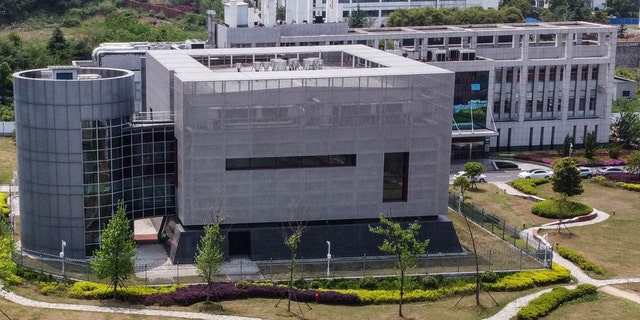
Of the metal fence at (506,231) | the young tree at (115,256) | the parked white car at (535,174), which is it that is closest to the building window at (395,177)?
the metal fence at (506,231)

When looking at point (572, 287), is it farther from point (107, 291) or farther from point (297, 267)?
point (107, 291)

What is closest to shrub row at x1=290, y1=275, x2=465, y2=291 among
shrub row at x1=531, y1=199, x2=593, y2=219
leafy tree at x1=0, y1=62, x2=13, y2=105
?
shrub row at x1=531, y1=199, x2=593, y2=219

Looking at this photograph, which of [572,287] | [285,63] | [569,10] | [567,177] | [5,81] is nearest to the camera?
[572,287]

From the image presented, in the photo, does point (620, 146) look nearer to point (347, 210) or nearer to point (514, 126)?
point (514, 126)

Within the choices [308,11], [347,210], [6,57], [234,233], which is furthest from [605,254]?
[6,57]

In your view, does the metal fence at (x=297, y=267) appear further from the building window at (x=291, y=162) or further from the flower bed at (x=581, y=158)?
the flower bed at (x=581, y=158)

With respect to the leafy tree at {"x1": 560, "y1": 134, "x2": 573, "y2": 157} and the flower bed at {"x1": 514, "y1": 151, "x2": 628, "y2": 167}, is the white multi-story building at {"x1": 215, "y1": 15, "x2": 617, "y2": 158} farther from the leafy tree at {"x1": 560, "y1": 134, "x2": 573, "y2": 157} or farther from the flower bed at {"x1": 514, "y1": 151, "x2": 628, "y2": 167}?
the leafy tree at {"x1": 560, "y1": 134, "x2": 573, "y2": 157}

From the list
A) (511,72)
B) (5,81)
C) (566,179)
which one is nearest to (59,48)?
Answer: (5,81)
